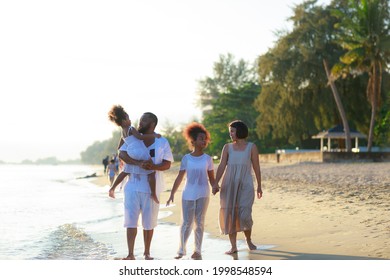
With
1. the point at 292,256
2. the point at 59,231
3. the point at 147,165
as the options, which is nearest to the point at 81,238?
the point at 59,231

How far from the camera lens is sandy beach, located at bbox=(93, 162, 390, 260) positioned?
304 inches

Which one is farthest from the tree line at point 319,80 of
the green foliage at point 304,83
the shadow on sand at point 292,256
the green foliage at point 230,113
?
the shadow on sand at point 292,256

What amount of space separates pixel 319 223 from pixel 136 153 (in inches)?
178

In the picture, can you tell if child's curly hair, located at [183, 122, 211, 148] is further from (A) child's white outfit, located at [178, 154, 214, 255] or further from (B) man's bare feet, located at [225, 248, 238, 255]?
(B) man's bare feet, located at [225, 248, 238, 255]

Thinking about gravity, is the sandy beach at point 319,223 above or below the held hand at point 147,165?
below

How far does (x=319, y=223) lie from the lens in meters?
10.3

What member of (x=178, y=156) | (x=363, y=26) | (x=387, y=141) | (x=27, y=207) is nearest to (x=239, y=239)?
(x=27, y=207)

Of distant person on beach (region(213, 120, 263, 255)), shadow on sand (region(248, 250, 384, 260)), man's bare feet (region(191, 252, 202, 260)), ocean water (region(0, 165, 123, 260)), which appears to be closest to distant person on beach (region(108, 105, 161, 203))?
man's bare feet (region(191, 252, 202, 260))

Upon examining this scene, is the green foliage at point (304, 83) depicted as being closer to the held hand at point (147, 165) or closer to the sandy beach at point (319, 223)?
the sandy beach at point (319, 223)

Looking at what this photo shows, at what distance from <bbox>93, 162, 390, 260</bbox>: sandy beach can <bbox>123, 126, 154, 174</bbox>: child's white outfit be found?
164 cm

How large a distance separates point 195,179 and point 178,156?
254 ft

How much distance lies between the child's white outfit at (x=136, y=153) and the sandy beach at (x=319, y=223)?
164cm

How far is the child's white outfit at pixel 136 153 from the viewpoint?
7.07m
